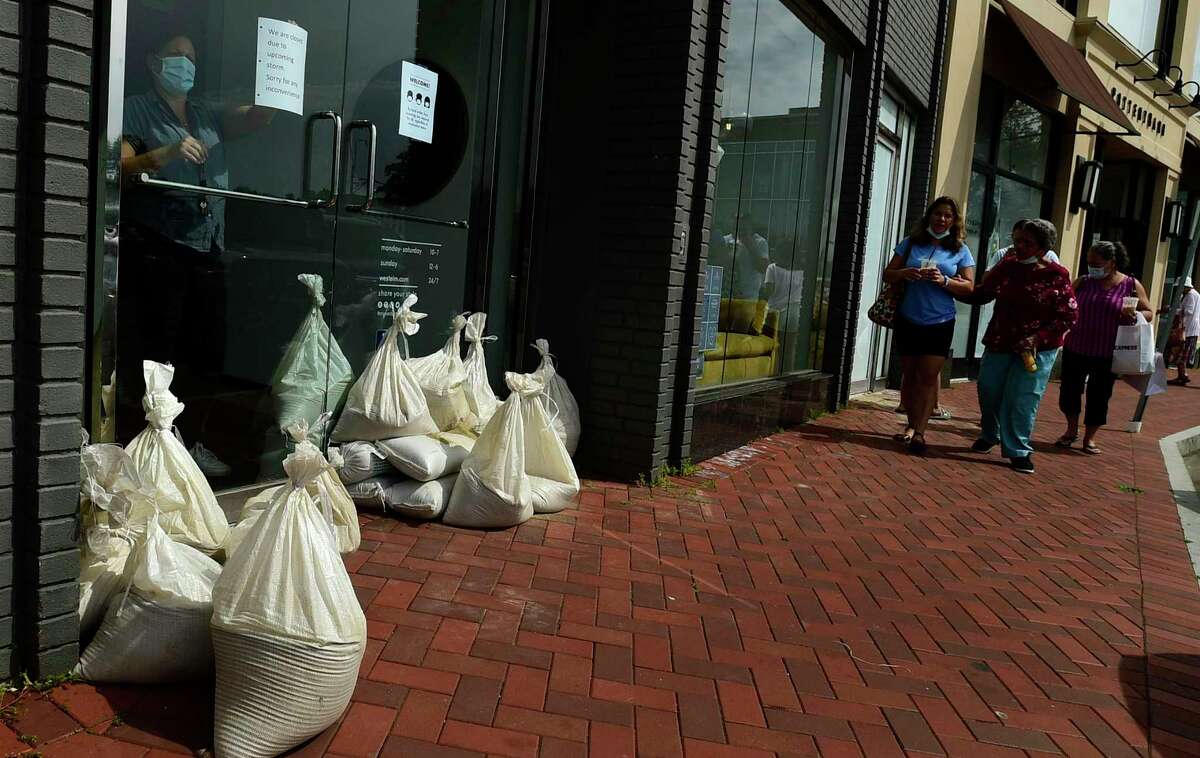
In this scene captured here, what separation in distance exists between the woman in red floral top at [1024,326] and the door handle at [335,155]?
498cm

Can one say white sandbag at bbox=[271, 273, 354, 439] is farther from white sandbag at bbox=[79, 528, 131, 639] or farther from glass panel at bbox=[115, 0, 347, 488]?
white sandbag at bbox=[79, 528, 131, 639]

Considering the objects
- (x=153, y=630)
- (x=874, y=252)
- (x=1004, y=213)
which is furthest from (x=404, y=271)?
(x=1004, y=213)

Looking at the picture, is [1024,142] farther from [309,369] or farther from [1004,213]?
[309,369]

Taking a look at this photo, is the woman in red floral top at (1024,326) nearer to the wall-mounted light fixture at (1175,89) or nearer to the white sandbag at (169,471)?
the white sandbag at (169,471)

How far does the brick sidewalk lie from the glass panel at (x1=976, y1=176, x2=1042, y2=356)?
8070 millimetres

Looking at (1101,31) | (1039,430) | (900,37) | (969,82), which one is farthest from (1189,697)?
(1101,31)

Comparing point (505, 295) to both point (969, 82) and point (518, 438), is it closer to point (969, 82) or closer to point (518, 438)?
point (518, 438)

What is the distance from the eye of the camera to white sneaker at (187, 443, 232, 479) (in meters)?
3.78

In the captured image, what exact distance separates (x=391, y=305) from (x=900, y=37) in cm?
666

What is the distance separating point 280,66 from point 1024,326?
551cm

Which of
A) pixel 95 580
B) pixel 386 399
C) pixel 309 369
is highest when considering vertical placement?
pixel 309 369

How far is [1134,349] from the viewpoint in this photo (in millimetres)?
8109

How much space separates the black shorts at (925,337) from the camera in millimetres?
7273

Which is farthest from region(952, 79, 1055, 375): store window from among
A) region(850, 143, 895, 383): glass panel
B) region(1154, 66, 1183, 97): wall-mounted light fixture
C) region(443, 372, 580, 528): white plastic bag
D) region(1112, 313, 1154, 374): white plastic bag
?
region(443, 372, 580, 528): white plastic bag
